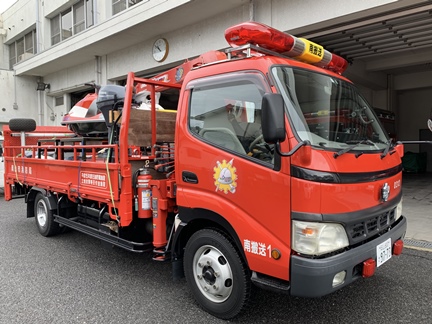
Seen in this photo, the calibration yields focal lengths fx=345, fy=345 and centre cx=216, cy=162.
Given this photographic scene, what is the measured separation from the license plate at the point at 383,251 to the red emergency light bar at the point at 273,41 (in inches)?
68.8

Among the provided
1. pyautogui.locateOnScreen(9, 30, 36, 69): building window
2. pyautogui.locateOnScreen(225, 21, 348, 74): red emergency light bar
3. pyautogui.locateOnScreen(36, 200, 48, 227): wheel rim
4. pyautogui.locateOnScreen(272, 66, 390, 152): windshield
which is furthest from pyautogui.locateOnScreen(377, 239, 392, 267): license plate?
pyautogui.locateOnScreen(9, 30, 36, 69): building window

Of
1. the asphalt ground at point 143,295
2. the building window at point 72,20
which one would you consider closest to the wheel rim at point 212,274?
the asphalt ground at point 143,295

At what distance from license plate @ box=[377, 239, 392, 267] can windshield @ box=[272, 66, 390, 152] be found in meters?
0.78

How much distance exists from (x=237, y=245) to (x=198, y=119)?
46.2 inches

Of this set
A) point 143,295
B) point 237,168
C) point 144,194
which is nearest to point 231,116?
point 237,168

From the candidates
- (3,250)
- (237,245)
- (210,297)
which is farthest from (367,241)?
(3,250)

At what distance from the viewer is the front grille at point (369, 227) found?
2537 mm

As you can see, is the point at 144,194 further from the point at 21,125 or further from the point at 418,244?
the point at 418,244

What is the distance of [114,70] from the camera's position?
1190 cm

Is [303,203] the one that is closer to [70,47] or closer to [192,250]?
[192,250]

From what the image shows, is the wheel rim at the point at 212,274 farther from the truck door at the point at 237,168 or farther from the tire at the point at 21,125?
the tire at the point at 21,125

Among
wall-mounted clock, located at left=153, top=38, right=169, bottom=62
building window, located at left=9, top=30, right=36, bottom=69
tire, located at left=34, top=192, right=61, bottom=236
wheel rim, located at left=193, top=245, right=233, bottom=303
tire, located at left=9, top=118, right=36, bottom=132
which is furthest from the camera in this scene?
building window, located at left=9, top=30, right=36, bottom=69

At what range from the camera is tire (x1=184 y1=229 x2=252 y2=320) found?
110 inches

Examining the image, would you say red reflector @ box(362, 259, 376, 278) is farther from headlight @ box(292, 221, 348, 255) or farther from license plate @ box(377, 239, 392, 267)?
headlight @ box(292, 221, 348, 255)
